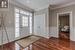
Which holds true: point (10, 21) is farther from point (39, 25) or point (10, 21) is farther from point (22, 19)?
point (39, 25)

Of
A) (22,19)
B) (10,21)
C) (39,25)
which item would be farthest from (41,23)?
(10,21)

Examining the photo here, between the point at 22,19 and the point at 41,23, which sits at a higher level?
the point at 22,19

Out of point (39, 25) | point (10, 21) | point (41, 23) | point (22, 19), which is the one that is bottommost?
point (39, 25)

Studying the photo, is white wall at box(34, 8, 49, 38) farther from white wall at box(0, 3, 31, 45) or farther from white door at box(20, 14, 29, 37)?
white wall at box(0, 3, 31, 45)

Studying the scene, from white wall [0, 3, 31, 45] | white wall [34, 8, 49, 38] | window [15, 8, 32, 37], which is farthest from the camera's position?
white wall [34, 8, 49, 38]

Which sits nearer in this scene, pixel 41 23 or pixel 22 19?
pixel 22 19

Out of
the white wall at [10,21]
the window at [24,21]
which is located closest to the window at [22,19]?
the window at [24,21]

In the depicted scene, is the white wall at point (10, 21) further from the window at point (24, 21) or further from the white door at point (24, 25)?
the window at point (24, 21)

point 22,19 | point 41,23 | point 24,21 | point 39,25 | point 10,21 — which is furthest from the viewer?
point 39,25

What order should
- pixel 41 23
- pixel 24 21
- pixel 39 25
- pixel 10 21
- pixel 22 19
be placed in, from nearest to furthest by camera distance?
pixel 10 21 → pixel 22 19 → pixel 24 21 → pixel 41 23 → pixel 39 25

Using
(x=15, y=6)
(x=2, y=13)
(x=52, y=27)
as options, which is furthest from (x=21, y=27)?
(x=52, y=27)

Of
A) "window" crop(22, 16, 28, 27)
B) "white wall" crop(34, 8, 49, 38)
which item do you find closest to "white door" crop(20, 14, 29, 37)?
"window" crop(22, 16, 28, 27)

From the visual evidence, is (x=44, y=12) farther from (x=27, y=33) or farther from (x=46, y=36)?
(x=27, y=33)

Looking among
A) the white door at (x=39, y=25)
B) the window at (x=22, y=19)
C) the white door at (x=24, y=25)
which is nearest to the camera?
the window at (x=22, y=19)
